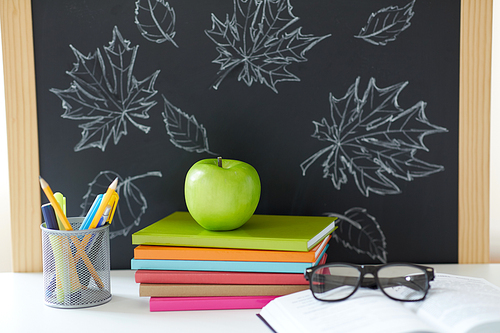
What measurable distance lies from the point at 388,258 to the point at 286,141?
0.34 meters

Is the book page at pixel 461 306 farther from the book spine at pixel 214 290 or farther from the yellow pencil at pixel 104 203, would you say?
the yellow pencil at pixel 104 203

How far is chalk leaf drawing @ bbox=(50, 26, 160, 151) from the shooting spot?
883mm

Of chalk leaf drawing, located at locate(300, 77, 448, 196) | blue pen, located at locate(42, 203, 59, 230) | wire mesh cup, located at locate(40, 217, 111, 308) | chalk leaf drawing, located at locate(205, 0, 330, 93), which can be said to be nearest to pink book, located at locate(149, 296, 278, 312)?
wire mesh cup, located at locate(40, 217, 111, 308)

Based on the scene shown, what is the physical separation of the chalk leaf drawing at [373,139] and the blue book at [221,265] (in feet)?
0.90

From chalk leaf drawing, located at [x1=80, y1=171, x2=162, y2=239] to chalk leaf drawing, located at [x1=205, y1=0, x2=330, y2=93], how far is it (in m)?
0.28

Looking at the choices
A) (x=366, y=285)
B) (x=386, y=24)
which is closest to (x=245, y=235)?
(x=366, y=285)

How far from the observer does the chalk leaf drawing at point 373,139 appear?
90 centimetres

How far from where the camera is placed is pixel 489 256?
931 millimetres

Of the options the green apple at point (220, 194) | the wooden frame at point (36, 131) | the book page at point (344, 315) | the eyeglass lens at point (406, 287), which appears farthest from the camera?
the wooden frame at point (36, 131)

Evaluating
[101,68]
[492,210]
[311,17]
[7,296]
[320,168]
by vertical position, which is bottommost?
[7,296]

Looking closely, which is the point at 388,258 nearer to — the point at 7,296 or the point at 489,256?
the point at 489,256

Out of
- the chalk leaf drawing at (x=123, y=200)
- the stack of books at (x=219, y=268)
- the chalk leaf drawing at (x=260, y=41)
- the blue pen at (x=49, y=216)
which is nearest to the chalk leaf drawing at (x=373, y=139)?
the chalk leaf drawing at (x=260, y=41)

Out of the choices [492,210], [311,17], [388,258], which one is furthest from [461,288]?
[311,17]

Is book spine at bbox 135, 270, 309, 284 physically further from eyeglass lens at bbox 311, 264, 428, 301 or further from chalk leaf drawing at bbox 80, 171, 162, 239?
chalk leaf drawing at bbox 80, 171, 162, 239
